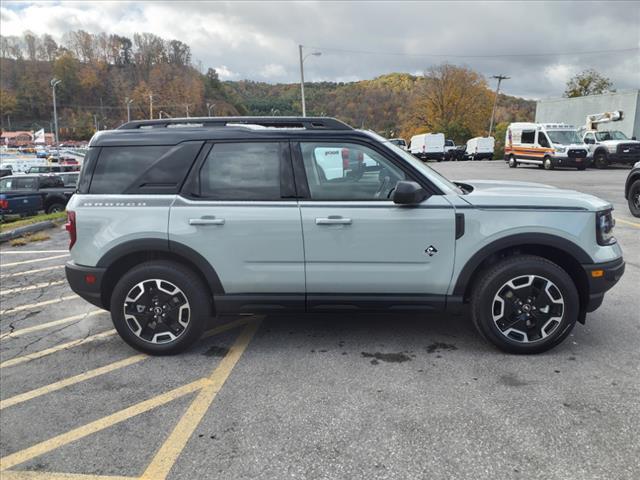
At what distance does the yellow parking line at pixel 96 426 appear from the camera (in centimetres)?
258

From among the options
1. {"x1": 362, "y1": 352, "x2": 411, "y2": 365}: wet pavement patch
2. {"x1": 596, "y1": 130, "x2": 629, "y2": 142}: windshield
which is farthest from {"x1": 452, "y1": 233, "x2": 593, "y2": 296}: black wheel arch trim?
{"x1": 596, "y1": 130, "x2": 629, "y2": 142}: windshield

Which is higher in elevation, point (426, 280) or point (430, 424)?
point (426, 280)

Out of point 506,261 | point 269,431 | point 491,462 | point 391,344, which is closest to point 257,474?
point 269,431

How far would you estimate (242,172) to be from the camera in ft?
11.8

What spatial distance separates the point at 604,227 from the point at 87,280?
404 centimetres

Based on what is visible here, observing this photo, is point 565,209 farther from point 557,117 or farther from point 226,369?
point 557,117

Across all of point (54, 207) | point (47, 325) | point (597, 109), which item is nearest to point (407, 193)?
point (47, 325)

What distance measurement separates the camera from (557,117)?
40000 mm

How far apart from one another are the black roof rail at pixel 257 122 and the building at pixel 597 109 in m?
36.0

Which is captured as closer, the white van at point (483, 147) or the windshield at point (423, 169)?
the windshield at point (423, 169)

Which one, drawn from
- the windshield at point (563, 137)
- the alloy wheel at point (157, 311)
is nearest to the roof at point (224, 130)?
the alloy wheel at point (157, 311)

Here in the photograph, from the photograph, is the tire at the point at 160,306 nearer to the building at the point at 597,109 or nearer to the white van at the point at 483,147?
the building at the point at 597,109

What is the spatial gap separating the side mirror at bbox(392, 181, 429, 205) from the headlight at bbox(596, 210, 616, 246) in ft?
4.49

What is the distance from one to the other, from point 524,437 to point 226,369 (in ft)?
6.78
